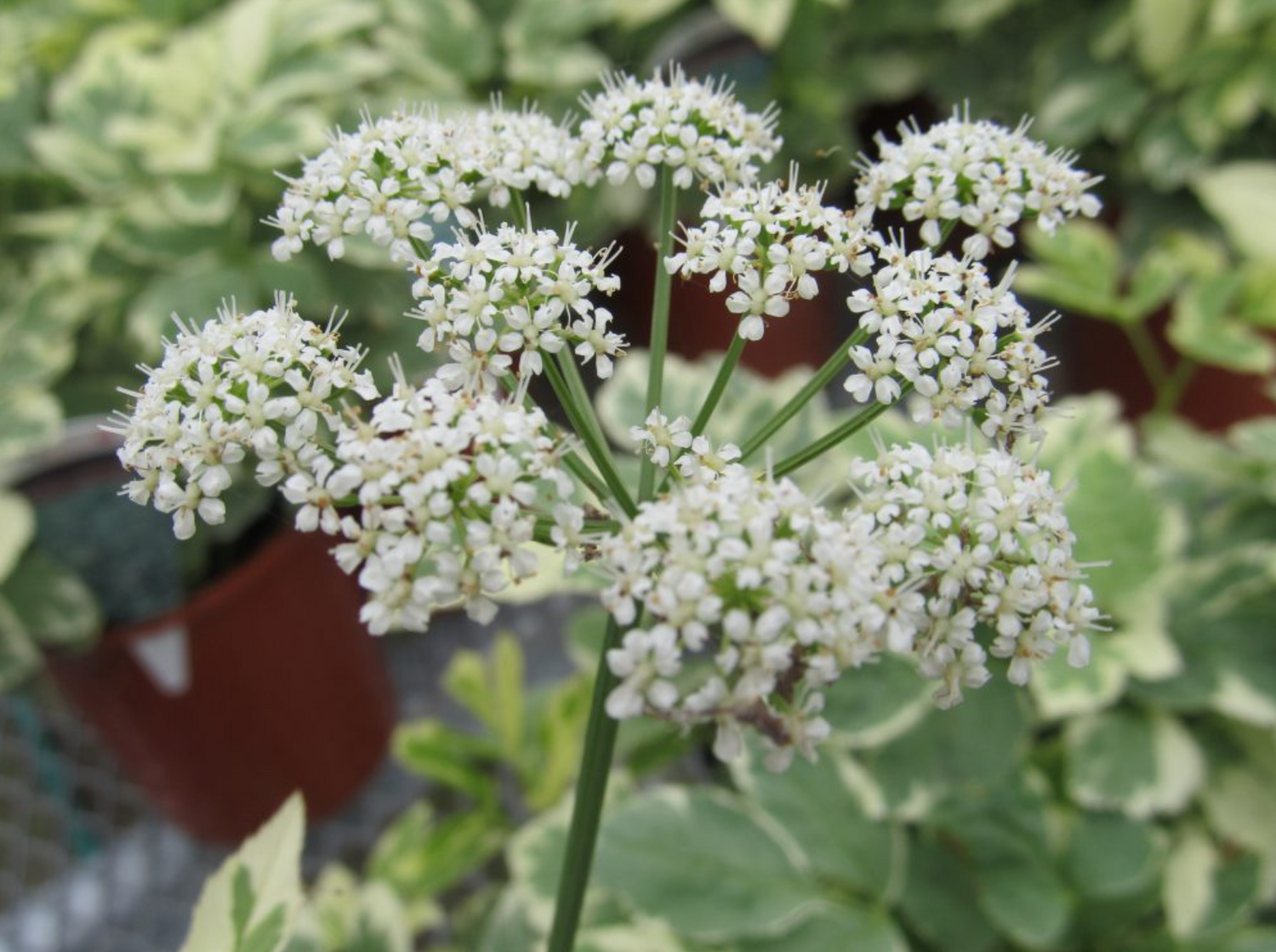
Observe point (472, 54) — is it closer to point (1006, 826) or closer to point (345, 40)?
point (345, 40)

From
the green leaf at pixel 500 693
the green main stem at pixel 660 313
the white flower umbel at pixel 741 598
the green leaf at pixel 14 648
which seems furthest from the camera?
the green leaf at pixel 500 693

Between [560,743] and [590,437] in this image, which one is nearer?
[590,437]

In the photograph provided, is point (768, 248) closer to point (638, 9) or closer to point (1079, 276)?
point (1079, 276)

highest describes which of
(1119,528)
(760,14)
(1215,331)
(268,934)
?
(760,14)

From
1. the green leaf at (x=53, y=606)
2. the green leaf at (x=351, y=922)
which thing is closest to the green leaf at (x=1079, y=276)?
the green leaf at (x=351, y=922)

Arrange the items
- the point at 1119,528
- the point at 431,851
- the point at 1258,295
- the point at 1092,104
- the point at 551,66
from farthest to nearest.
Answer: the point at 1092,104
the point at 551,66
the point at 1258,295
the point at 431,851
the point at 1119,528

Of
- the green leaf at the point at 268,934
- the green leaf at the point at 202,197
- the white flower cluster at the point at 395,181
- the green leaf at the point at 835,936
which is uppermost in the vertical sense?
the green leaf at the point at 202,197

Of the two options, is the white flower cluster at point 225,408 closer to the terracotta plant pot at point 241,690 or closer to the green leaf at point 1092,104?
the terracotta plant pot at point 241,690

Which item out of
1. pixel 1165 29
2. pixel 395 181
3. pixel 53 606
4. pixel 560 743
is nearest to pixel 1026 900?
pixel 560 743
